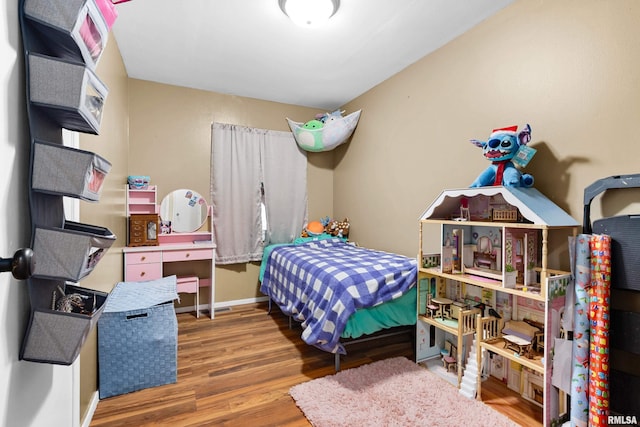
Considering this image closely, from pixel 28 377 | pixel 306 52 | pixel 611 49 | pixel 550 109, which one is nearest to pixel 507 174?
pixel 550 109

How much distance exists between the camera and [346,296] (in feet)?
6.64

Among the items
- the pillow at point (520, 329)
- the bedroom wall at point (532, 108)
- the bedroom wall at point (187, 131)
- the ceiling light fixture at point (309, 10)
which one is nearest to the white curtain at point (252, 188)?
the bedroom wall at point (187, 131)

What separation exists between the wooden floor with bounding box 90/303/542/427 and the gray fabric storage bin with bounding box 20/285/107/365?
120 centimetres

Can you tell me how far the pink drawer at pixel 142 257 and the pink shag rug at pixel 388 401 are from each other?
1887 mm

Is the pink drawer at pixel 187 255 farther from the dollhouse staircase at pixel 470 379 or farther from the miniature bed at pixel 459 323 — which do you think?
the dollhouse staircase at pixel 470 379

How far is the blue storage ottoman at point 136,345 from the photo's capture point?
1952 mm

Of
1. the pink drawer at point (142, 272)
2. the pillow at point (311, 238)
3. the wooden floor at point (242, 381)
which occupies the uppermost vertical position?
the pillow at point (311, 238)

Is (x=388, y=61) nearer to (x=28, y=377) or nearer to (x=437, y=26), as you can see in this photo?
(x=437, y=26)

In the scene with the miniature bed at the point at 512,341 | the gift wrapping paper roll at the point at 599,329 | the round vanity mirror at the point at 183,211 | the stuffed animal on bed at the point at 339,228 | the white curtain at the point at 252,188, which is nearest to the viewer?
the gift wrapping paper roll at the point at 599,329

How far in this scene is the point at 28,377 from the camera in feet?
2.69

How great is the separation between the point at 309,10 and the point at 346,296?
1.91 m

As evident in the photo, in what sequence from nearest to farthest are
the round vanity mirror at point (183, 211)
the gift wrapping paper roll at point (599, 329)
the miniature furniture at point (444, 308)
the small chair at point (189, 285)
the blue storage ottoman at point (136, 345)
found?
the gift wrapping paper roll at point (599, 329) → the blue storage ottoman at point (136, 345) → the miniature furniture at point (444, 308) → the small chair at point (189, 285) → the round vanity mirror at point (183, 211)

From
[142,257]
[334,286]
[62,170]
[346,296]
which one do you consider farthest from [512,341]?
[142,257]

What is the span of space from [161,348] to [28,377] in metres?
1.37
